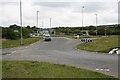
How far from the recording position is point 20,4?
2019 inches

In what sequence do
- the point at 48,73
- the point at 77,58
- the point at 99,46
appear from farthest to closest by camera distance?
the point at 99,46
the point at 77,58
the point at 48,73

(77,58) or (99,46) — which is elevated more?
(99,46)

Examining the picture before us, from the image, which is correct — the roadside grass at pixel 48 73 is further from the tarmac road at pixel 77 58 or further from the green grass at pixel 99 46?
the green grass at pixel 99 46

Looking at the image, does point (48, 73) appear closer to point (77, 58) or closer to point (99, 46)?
point (77, 58)

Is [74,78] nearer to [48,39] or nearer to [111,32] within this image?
[48,39]

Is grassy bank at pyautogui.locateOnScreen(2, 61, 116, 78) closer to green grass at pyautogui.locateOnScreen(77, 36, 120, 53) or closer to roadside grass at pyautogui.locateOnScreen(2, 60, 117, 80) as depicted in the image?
roadside grass at pyautogui.locateOnScreen(2, 60, 117, 80)

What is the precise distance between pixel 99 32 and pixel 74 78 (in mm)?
102874

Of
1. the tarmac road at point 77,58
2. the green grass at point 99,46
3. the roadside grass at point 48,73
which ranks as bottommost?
the tarmac road at point 77,58

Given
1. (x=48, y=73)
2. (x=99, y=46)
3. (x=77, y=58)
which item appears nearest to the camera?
(x=48, y=73)

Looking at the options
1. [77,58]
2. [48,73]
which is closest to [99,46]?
[77,58]

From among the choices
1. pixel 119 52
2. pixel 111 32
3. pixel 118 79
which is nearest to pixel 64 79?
pixel 118 79

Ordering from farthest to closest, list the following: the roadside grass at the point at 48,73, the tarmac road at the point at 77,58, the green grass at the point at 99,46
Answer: the green grass at the point at 99,46
the tarmac road at the point at 77,58
the roadside grass at the point at 48,73

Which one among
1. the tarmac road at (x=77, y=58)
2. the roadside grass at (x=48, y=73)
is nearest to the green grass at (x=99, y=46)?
the tarmac road at (x=77, y=58)

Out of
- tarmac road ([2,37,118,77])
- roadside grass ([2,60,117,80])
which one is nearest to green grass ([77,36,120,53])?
tarmac road ([2,37,118,77])
